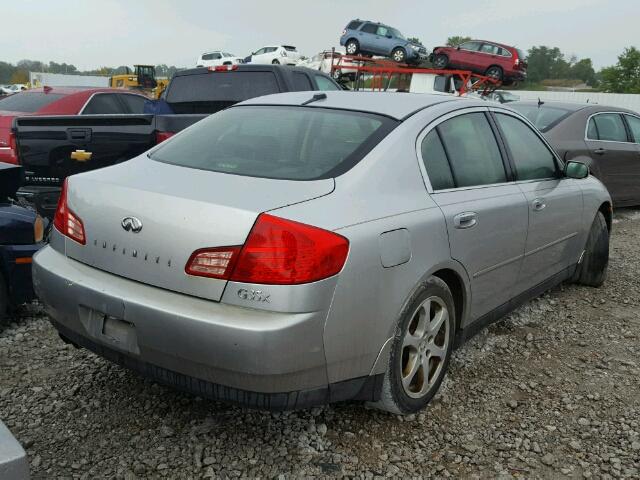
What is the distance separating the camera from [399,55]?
73.1 ft

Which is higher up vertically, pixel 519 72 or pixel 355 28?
pixel 355 28

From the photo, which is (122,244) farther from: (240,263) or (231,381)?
(231,381)

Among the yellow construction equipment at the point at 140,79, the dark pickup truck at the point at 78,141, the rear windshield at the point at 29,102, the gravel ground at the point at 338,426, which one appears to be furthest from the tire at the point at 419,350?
the yellow construction equipment at the point at 140,79

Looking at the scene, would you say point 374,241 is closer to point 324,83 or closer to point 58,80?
point 324,83

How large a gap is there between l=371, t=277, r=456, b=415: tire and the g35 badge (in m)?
0.68

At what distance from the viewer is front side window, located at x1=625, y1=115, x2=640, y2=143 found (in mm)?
8242

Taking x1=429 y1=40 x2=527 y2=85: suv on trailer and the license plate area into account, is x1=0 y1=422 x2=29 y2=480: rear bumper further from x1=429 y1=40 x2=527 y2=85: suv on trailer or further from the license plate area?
x1=429 y1=40 x2=527 y2=85: suv on trailer

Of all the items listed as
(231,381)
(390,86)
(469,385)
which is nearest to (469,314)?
(469,385)

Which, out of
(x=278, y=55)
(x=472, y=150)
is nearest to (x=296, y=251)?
(x=472, y=150)

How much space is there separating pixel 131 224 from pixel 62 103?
609cm

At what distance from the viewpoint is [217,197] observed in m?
2.30

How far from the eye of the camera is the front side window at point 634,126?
824 centimetres

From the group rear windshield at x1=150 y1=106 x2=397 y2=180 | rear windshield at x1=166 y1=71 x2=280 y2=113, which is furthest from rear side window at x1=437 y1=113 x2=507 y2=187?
rear windshield at x1=166 y1=71 x2=280 y2=113

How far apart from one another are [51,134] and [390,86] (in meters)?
15.9
